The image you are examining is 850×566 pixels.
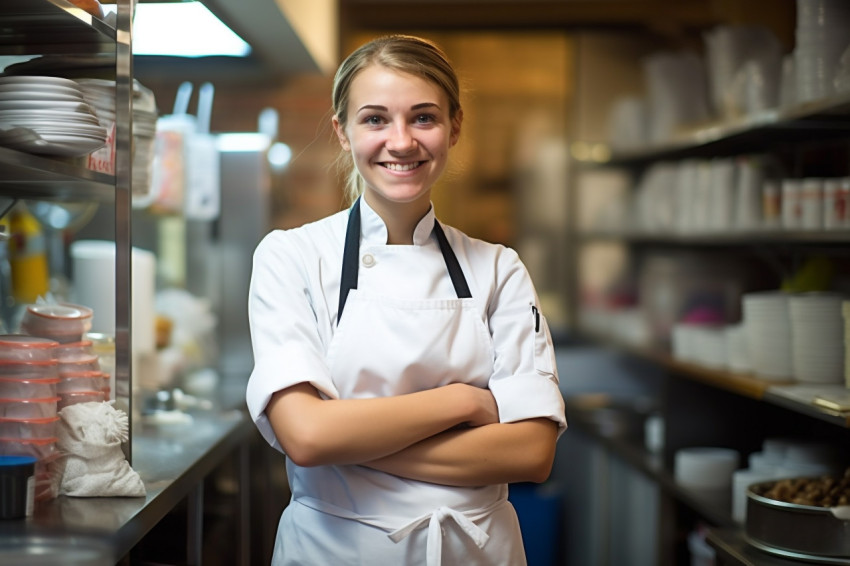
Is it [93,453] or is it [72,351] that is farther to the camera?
[72,351]

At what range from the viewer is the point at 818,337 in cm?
246

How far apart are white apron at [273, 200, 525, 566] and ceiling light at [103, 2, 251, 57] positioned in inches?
33.3

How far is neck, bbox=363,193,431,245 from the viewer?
66.2 inches

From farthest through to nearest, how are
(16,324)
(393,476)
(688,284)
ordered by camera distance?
1. (688,284)
2. (16,324)
3. (393,476)

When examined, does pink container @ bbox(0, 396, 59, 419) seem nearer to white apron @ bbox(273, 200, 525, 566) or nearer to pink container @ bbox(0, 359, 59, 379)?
pink container @ bbox(0, 359, 59, 379)

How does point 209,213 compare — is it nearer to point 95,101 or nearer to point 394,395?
point 95,101

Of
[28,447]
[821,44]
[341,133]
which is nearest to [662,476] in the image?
[821,44]

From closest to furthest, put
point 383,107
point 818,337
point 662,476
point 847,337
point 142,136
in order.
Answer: point 383,107 < point 847,337 < point 142,136 < point 818,337 < point 662,476

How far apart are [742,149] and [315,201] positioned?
2.05 metres

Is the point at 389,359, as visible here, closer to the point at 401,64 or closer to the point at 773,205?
the point at 401,64

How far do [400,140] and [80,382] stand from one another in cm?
79

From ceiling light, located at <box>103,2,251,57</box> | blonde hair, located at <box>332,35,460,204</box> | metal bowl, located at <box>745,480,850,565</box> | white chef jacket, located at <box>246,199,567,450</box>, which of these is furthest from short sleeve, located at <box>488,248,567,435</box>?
ceiling light, located at <box>103,2,251,57</box>

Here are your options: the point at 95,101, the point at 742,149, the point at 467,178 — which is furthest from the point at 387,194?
the point at 467,178

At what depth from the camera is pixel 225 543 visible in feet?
9.11
